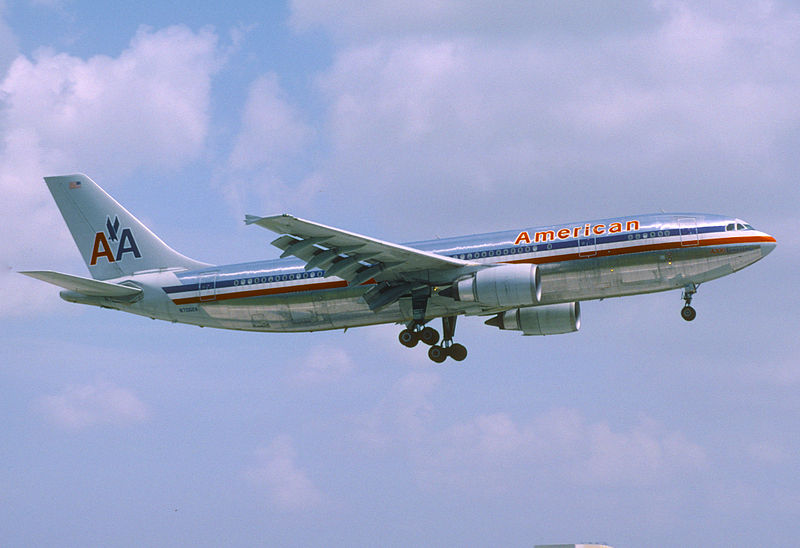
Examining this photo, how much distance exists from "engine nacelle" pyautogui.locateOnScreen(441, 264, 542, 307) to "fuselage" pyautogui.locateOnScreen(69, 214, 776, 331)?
1186mm

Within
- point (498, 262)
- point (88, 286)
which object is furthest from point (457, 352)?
point (88, 286)

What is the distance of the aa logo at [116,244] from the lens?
50625mm

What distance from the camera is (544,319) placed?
157 feet

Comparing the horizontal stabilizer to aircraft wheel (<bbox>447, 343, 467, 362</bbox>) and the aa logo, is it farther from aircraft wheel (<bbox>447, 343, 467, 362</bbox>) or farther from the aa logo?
aircraft wheel (<bbox>447, 343, 467, 362</bbox>)

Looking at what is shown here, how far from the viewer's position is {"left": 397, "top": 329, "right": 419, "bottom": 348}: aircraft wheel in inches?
1800

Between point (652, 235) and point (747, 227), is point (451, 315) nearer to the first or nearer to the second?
point (652, 235)

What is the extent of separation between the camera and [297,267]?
149 feet

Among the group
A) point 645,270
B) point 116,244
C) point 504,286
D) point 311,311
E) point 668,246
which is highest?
point 116,244

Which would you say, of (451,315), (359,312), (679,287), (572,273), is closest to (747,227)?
(679,287)

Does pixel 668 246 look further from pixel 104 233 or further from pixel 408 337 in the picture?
pixel 104 233

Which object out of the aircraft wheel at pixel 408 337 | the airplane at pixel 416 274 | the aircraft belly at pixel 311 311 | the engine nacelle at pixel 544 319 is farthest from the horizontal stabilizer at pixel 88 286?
the engine nacelle at pixel 544 319

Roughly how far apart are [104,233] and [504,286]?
2117 cm

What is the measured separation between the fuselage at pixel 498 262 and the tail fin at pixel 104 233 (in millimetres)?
1332

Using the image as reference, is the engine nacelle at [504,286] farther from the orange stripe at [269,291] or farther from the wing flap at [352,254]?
the orange stripe at [269,291]
